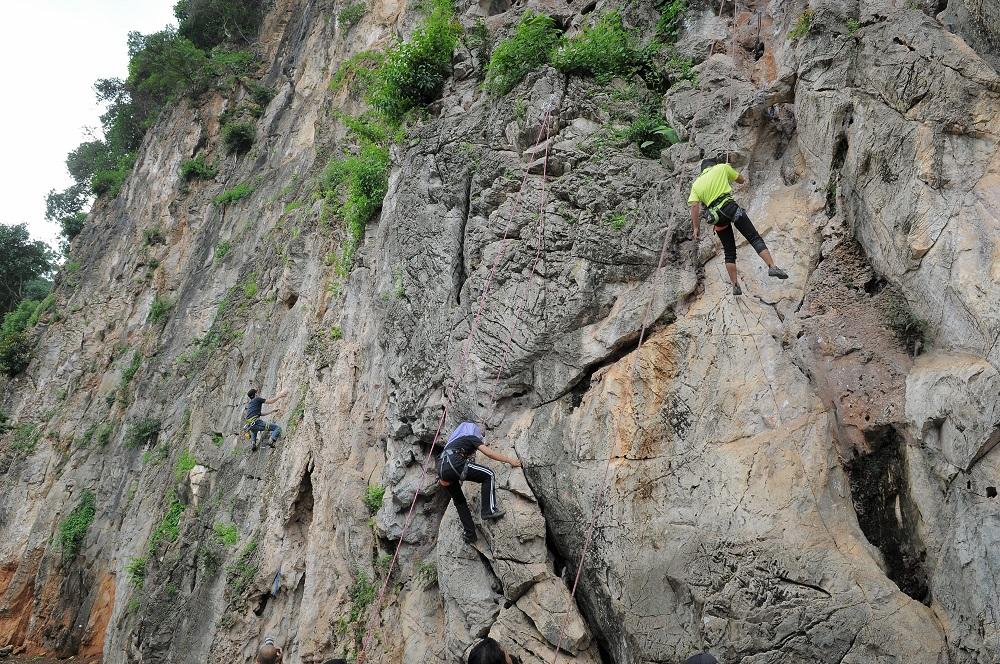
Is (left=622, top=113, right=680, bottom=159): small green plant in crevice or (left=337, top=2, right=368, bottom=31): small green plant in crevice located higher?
(left=337, top=2, right=368, bottom=31): small green plant in crevice

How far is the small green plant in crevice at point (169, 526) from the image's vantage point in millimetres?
13945

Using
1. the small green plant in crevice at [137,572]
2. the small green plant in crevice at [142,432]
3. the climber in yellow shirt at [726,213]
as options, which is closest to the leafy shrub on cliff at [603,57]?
the climber in yellow shirt at [726,213]

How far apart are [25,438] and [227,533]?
59.0ft

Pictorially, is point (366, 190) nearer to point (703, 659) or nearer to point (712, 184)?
point (712, 184)

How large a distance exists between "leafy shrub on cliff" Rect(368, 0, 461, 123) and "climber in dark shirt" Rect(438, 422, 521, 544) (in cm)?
741

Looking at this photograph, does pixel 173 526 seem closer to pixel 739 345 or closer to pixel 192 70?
pixel 739 345

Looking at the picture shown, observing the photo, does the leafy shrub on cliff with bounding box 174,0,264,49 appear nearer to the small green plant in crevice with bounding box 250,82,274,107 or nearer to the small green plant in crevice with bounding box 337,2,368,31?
the small green plant in crevice with bounding box 250,82,274,107

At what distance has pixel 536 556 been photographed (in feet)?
21.8

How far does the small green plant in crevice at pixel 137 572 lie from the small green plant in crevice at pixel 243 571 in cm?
414

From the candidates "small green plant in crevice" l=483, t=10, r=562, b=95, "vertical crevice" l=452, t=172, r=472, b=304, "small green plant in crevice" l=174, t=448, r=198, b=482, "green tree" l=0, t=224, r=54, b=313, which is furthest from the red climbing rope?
"green tree" l=0, t=224, r=54, b=313

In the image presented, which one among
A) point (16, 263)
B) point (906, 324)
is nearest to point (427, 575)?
point (906, 324)

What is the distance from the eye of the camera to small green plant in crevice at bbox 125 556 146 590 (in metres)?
13.9

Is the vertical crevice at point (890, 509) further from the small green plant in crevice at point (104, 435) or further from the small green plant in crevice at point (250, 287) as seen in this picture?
the small green plant in crevice at point (104, 435)

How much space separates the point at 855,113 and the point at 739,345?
2613mm
